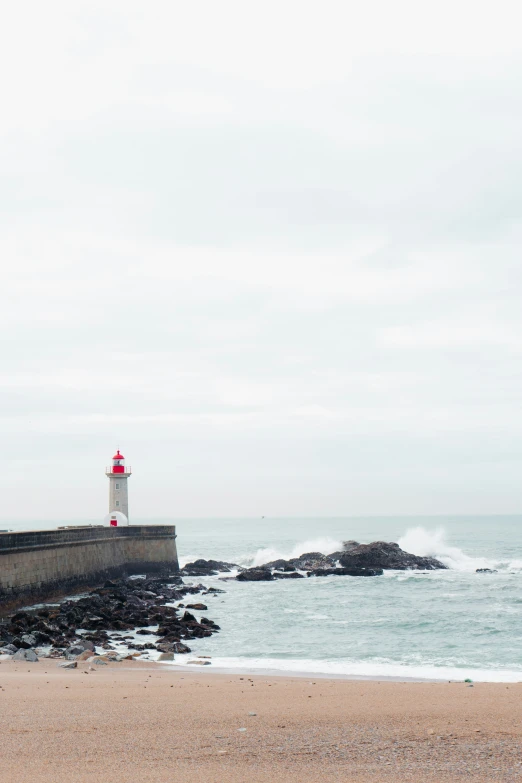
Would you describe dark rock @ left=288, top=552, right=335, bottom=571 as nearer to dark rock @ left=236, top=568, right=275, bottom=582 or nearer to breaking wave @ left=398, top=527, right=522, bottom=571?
dark rock @ left=236, top=568, right=275, bottom=582

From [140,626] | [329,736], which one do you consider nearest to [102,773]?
[329,736]

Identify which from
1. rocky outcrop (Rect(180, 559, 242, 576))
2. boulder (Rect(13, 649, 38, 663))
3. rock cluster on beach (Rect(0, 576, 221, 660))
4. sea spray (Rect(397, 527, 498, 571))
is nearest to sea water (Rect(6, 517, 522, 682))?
rock cluster on beach (Rect(0, 576, 221, 660))

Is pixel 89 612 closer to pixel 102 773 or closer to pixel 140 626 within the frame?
pixel 140 626

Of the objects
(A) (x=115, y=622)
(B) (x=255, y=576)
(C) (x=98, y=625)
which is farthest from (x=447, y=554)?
(C) (x=98, y=625)

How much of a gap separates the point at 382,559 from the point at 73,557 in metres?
18.6

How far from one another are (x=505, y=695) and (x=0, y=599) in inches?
528

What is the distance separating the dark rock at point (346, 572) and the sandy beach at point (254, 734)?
89.1 ft

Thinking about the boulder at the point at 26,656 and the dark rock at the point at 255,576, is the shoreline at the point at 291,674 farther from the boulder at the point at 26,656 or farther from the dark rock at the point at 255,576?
the dark rock at the point at 255,576

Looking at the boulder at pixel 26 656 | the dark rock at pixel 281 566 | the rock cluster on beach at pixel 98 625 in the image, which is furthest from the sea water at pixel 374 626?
the dark rock at pixel 281 566

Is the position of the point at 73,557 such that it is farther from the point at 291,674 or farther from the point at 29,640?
the point at 291,674

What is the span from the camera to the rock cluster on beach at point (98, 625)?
14039 mm

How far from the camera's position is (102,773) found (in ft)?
15.8

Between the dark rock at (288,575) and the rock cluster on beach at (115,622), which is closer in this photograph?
the rock cluster on beach at (115,622)

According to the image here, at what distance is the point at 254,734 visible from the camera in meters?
5.92
